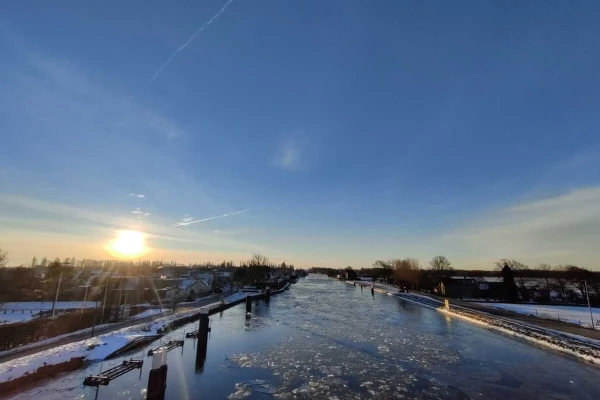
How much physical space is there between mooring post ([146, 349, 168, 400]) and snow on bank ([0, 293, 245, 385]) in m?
7.05

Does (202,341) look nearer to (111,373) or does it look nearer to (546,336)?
(111,373)

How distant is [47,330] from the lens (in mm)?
26438

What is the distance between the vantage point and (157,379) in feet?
47.7

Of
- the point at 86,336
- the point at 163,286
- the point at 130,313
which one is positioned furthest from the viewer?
the point at 163,286

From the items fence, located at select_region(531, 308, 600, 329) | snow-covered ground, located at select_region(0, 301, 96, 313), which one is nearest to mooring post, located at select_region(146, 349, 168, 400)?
fence, located at select_region(531, 308, 600, 329)

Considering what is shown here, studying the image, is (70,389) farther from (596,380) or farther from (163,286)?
(163,286)

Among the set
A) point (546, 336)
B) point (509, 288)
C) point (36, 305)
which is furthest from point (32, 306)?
point (509, 288)

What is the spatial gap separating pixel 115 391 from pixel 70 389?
86.7 inches

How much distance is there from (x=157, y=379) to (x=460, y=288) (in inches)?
3114

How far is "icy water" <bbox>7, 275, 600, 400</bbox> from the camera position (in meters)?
15.4

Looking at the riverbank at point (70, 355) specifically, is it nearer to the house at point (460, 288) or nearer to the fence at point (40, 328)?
the fence at point (40, 328)

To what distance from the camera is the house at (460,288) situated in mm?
77375

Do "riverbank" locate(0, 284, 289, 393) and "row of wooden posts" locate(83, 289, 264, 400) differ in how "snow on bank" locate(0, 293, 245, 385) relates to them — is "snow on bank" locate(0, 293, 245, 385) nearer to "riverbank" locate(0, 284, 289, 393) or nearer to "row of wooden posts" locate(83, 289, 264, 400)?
"riverbank" locate(0, 284, 289, 393)

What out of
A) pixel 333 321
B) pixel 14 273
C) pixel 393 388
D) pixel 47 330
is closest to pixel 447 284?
pixel 333 321
